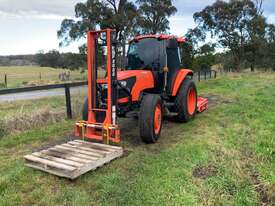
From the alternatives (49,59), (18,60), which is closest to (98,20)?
(49,59)

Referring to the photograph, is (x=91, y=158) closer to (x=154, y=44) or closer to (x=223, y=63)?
(x=154, y=44)

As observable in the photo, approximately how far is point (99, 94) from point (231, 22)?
105ft

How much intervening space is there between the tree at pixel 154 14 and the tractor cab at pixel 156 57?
23901 mm

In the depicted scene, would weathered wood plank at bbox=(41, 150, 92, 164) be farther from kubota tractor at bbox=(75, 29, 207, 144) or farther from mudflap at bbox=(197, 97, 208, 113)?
mudflap at bbox=(197, 97, 208, 113)

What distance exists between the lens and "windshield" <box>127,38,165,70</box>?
7207mm

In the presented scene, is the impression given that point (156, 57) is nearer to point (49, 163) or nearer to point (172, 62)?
point (172, 62)

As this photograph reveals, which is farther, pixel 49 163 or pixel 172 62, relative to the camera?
pixel 172 62

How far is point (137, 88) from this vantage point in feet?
21.5

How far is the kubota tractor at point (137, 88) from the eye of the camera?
19.0ft

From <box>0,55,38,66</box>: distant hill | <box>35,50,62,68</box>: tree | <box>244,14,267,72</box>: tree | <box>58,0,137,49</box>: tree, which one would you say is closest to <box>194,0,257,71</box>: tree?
<box>244,14,267,72</box>: tree

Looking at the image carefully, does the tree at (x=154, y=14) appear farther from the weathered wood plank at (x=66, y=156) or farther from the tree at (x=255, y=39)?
the weathered wood plank at (x=66, y=156)

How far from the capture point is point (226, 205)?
3.86 metres

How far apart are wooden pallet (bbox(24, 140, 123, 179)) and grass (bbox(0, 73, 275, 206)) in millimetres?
108

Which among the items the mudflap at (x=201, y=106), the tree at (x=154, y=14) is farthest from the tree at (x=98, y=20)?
the mudflap at (x=201, y=106)
